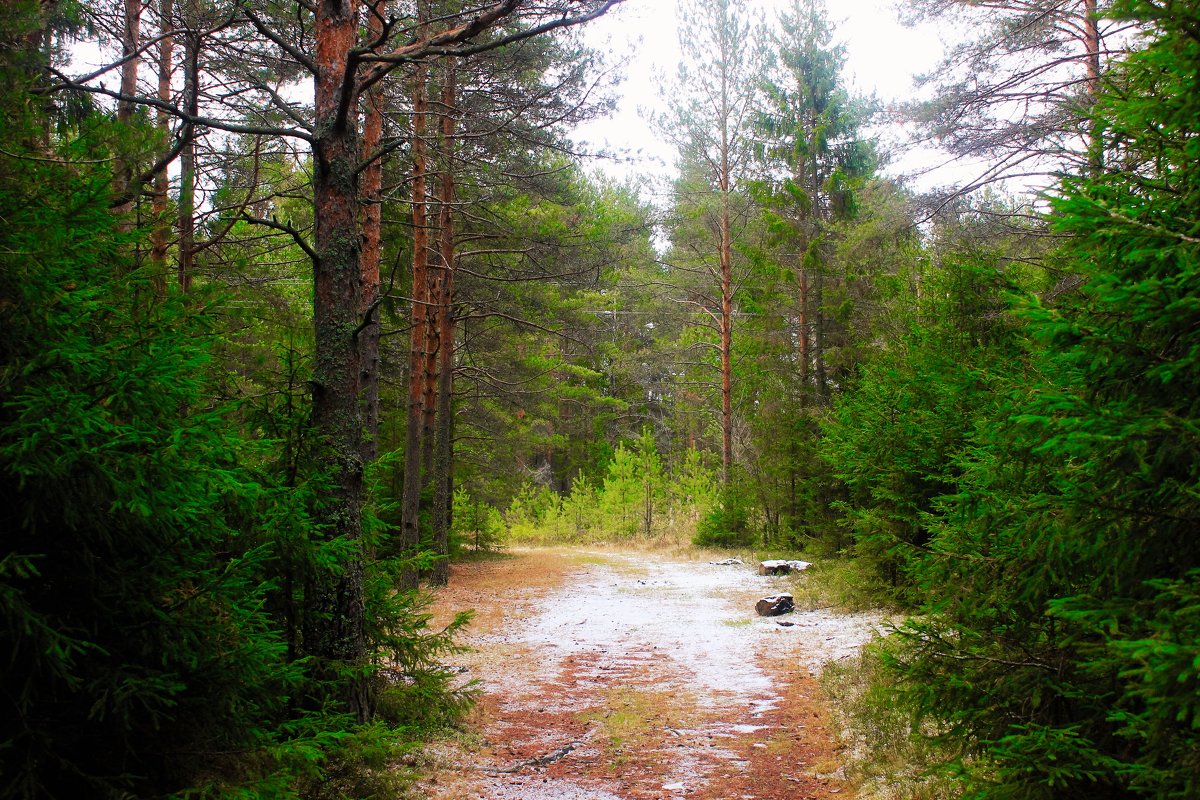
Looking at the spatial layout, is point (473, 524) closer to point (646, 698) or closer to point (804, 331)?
point (804, 331)

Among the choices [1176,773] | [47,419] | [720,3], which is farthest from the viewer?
[720,3]

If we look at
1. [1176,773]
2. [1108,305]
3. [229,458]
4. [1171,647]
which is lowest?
[1176,773]

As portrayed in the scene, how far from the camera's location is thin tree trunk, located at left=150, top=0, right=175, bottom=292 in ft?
13.5

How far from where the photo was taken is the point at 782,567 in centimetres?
1563

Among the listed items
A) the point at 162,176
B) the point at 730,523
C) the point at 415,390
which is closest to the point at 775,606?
the point at 415,390

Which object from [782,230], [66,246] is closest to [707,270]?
[782,230]

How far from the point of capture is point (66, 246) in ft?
10.1

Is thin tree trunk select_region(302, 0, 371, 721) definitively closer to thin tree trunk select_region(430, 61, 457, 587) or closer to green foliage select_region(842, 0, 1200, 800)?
green foliage select_region(842, 0, 1200, 800)

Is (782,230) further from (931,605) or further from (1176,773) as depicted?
(1176,773)

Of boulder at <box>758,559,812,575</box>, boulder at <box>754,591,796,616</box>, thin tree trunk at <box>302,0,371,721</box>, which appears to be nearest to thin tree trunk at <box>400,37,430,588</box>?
boulder at <box>754,591,796,616</box>

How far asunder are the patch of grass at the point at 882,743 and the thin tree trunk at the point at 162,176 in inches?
184

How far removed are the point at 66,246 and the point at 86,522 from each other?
1195 millimetres

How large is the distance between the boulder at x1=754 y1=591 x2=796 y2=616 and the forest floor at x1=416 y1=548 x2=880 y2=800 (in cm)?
16

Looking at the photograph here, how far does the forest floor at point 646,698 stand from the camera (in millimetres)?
5016
